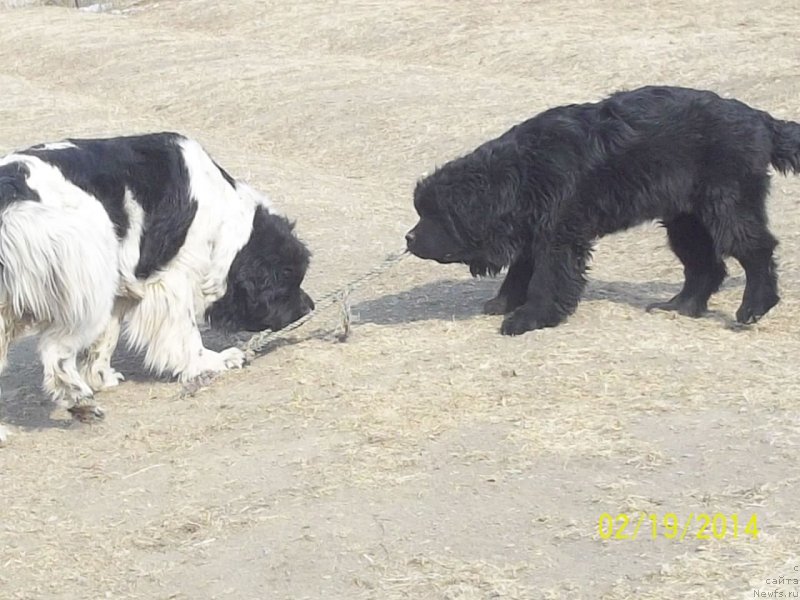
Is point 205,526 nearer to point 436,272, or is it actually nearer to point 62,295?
point 62,295

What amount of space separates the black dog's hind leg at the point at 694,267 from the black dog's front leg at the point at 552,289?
0.62 metres

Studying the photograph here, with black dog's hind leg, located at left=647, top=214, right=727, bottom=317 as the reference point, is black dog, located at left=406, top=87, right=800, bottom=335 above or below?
above

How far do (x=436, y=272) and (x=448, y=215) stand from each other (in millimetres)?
1428

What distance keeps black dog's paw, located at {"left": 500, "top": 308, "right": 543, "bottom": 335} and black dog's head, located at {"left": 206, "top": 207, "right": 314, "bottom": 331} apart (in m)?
1.22

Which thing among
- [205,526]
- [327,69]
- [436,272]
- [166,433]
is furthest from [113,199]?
[327,69]

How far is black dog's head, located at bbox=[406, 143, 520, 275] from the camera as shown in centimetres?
746

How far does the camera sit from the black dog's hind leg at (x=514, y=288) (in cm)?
776

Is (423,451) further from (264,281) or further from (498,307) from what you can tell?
(498,307)

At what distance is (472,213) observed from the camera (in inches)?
295

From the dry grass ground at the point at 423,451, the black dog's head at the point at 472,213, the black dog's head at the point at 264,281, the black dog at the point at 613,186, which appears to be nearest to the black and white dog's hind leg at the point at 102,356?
the dry grass ground at the point at 423,451
